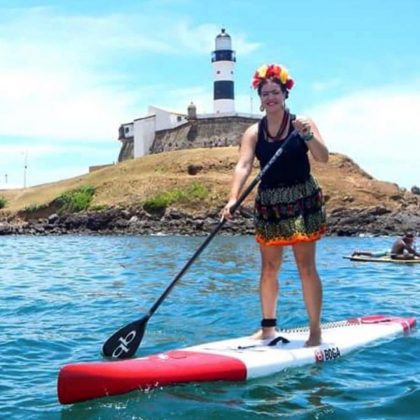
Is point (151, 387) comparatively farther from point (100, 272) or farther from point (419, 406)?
point (100, 272)

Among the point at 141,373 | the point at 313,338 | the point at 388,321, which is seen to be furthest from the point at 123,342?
the point at 388,321

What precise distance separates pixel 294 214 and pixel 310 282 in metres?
0.65

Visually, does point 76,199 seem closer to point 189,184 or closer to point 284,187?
point 189,184

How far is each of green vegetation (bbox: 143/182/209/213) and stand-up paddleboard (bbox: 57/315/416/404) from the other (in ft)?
190

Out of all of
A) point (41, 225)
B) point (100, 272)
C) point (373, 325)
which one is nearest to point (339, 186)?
point (41, 225)

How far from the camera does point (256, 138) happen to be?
673 centimetres

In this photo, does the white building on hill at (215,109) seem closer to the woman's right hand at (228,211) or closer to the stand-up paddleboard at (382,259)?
the stand-up paddleboard at (382,259)

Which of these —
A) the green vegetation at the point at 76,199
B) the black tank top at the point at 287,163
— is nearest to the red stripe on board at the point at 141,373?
the black tank top at the point at 287,163

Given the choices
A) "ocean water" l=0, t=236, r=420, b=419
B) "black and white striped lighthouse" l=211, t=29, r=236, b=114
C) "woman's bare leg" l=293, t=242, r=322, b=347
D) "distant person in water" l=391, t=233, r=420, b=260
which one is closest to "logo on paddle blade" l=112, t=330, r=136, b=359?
"ocean water" l=0, t=236, r=420, b=419

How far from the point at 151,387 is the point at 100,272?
41.3 feet

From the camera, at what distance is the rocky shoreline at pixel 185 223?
5166cm

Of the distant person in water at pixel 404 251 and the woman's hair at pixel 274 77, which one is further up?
the woman's hair at pixel 274 77

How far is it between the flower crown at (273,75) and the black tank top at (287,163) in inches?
12.5

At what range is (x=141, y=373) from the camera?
17.5 ft
